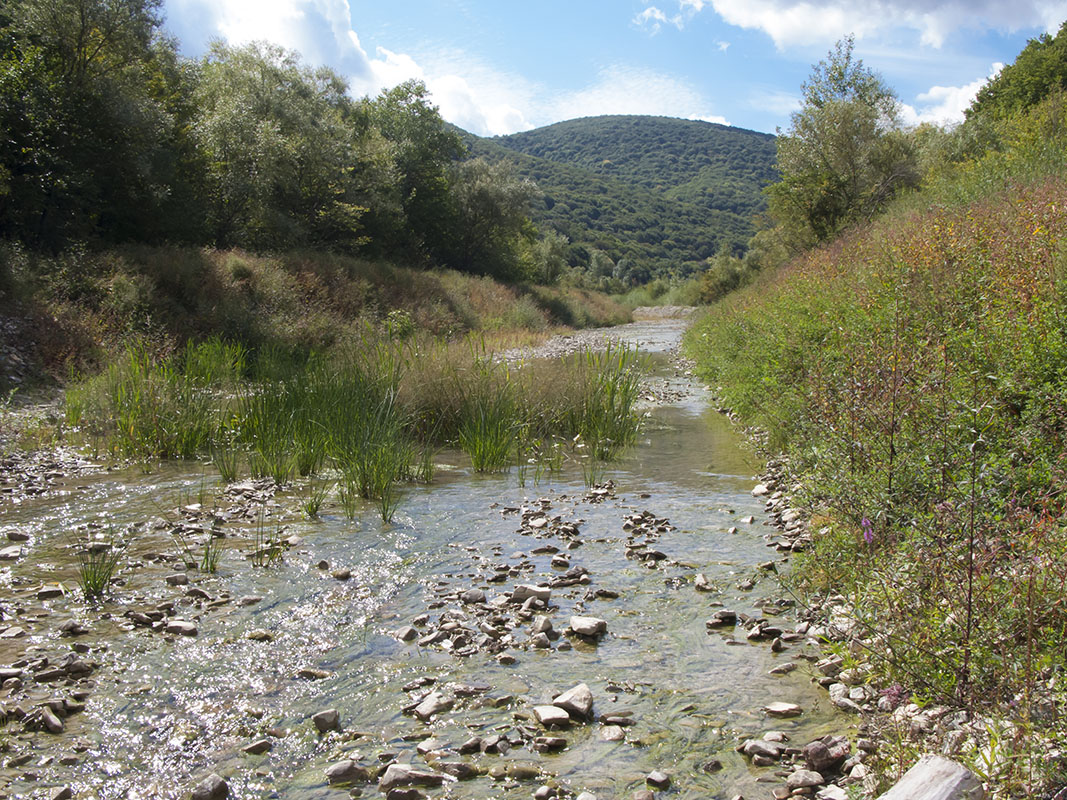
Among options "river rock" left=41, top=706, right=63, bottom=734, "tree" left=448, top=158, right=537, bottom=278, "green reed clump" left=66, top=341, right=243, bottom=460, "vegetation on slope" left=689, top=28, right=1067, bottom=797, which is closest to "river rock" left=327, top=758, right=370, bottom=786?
"river rock" left=41, top=706, right=63, bottom=734

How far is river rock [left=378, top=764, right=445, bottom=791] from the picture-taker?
3.38 metres

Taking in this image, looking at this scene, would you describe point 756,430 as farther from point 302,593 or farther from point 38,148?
point 38,148

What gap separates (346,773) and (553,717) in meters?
1.15

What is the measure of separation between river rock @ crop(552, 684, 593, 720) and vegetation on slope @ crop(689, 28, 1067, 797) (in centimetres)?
162

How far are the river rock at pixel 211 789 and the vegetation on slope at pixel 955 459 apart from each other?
11.1 feet

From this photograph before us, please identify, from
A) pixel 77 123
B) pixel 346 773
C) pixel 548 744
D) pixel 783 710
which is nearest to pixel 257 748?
pixel 346 773

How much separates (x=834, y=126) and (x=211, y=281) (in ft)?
95.3

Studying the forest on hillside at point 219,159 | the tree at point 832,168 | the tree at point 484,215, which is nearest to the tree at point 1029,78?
the tree at point 832,168

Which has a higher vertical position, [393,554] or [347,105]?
[347,105]

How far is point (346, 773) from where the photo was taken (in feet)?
11.4

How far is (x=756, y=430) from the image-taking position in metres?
12.4

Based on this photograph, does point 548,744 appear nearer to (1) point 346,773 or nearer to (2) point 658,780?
(2) point 658,780

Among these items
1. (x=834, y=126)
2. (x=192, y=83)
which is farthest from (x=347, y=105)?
(x=834, y=126)

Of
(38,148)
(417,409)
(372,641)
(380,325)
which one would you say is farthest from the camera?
(380,325)
